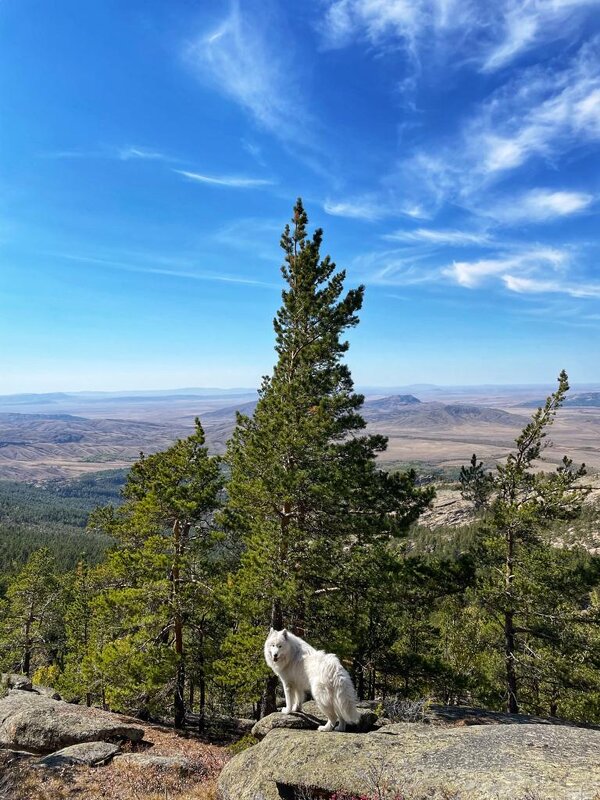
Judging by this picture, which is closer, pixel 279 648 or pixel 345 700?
pixel 345 700

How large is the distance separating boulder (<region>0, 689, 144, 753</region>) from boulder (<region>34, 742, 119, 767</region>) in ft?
2.46

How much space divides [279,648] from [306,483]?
5532 millimetres

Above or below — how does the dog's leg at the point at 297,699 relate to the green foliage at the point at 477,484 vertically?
below

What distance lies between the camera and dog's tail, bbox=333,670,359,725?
9273 mm

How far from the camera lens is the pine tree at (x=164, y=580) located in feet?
55.3

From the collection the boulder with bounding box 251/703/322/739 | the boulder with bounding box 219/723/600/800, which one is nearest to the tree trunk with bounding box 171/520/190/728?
the boulder with bounding box 251/703/322/739

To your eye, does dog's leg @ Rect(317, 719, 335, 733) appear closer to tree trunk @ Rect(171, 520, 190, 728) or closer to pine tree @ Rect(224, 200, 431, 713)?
pine tree @ Rect(224, 200, 431, 713)

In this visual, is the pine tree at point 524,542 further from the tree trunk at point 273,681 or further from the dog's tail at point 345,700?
the dog's tail at point 345,700

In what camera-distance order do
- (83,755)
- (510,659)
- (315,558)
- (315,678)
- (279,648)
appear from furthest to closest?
1. (510,659)
2. (315,558)
3. (83,755)
4. (279,648)
5. (315,678)

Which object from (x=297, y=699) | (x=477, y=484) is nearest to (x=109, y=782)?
(x=297, y=699)

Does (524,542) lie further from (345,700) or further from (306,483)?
(345,700)

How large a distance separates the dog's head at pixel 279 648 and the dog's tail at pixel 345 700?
1.69m

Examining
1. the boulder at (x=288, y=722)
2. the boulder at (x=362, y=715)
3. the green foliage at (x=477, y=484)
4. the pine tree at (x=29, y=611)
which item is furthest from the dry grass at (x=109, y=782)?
the pine tree at (x=29, y=611)

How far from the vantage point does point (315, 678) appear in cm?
967
